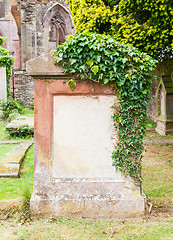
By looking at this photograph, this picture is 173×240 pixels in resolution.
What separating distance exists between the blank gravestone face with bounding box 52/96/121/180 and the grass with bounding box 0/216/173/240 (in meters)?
0.55

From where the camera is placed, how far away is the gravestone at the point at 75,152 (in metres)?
3.04

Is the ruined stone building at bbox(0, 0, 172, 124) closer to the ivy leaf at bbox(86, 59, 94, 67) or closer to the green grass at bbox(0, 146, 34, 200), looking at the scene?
the green grass at bbox(0, 146, 34, 200)

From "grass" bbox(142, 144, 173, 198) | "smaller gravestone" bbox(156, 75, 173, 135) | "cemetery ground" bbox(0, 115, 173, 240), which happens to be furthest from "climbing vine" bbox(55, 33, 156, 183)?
"smaller gravestone" bbox(156, 75, 173, 135)

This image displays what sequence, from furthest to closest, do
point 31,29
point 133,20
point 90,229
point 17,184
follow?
point 31,29 → point 133,20 → point 17,184 → point 90,229

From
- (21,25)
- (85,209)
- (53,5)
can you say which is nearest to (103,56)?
(85,209)

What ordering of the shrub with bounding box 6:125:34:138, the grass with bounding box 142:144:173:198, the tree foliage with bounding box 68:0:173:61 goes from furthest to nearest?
1. the shrub with bounding box 6:125:34:138
2. the tree foliage with bounding box 68:0:173:61
3. the grass with bounding box 142:144:173:198

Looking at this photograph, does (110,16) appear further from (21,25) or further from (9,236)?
(21,25)

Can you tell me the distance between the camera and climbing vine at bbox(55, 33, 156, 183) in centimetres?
295

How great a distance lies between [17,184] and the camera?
13.8 ft

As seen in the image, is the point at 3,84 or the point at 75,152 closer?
the point at 75,152

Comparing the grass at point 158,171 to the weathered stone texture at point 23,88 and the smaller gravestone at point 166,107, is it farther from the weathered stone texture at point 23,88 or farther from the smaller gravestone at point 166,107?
the weathered stone texture at point 23,88

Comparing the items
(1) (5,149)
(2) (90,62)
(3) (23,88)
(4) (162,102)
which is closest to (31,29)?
(3) (23,88)

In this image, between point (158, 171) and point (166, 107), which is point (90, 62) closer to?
point (158, 171)

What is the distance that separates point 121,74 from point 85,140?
36.7 inches
